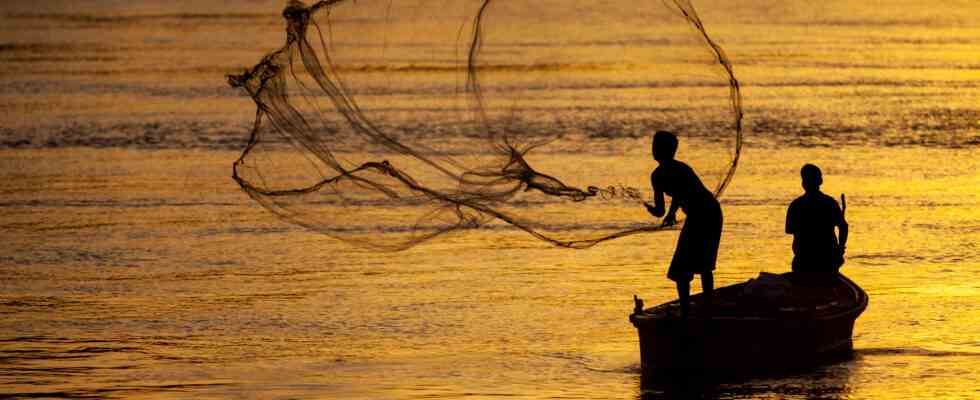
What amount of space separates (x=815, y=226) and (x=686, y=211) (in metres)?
2.09

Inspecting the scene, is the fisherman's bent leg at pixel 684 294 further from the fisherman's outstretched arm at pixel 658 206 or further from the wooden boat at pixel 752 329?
the fisherman's outstretched arm at pixel 658 206

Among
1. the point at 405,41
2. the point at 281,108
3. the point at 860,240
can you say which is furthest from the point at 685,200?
the point at 405,41

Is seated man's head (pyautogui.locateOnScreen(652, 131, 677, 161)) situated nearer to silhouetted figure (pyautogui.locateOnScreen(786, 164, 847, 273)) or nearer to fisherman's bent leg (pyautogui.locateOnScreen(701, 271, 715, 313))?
fisherman's bent leg (pyautogui.locateOnScreen(701, 271, 715, 313))

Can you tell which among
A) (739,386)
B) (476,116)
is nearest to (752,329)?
(739,386)

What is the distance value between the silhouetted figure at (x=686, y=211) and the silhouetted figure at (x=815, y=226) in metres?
1.47

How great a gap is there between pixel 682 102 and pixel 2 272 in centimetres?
1875

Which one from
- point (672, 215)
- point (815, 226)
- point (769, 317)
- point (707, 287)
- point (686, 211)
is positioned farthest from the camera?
point (815, 226)

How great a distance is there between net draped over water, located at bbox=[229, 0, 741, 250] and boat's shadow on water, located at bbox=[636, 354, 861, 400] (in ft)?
4.47

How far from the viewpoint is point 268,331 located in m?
19.0

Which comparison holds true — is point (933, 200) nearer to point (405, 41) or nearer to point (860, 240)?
point (860, 240)

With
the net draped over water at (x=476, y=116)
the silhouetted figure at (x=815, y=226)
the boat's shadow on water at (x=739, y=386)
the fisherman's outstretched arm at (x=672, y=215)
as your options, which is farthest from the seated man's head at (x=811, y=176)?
the fisherman's outstretched arm at (x=672, y=215)

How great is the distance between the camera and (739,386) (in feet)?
53.2

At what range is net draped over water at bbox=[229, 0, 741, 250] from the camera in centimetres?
1562

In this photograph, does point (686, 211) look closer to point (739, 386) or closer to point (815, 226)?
point (739, 386)
